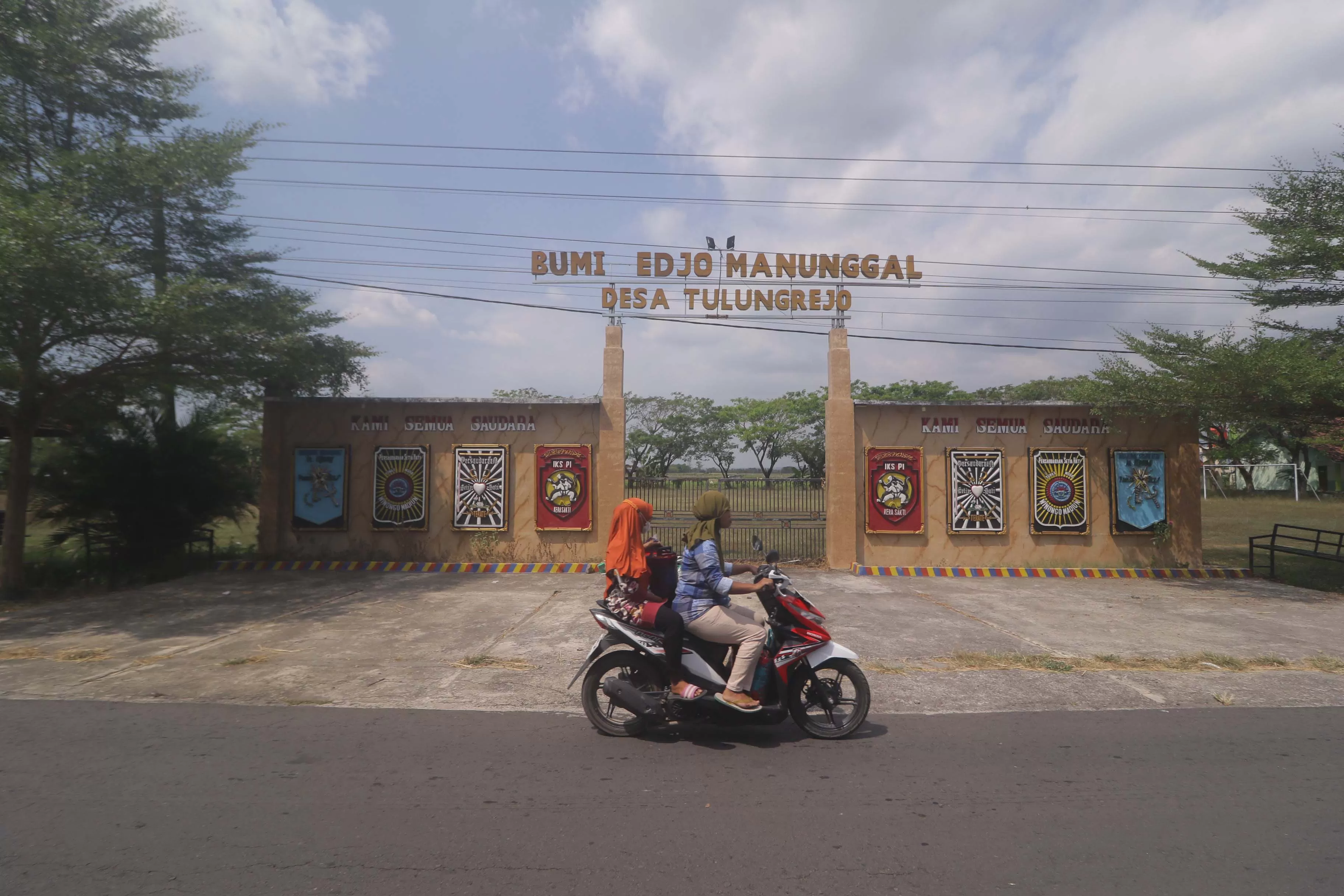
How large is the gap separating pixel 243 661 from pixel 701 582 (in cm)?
509

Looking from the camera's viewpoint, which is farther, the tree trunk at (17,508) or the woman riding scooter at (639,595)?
the tree trunk at (17,508)

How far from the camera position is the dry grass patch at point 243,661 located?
739 cm

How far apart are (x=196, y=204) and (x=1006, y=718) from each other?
12703 mm

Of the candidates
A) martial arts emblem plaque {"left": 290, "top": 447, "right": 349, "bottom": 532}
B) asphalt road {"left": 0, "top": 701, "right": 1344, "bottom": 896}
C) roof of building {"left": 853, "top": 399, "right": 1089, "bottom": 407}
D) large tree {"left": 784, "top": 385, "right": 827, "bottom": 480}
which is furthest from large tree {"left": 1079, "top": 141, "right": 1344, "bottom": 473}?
large tree {"left": 784, "top": 385, "right": 827, "bottom": 480}

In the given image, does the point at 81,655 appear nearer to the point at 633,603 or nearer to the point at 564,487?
the point at 633,603

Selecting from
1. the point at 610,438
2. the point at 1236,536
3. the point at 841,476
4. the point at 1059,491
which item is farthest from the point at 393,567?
the point at 1236,536

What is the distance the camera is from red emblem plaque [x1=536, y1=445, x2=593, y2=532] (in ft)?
47.1

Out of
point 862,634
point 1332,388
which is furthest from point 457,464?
point 1332,388

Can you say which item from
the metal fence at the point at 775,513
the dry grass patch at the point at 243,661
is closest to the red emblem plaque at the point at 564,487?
the metal fence at the point at 775,513

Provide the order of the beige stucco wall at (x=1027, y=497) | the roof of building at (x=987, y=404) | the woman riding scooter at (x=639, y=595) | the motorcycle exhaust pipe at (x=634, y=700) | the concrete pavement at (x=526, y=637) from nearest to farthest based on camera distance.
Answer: the motorcycle exhaust pipe at (x=634, y=700)
the woman riding scooter at (x=639, y=595)
the concrete pavement at (x=526, y=637)
the roof of building at (x=987, y=404)
the beige stucco wall at (x=1027, y=497)

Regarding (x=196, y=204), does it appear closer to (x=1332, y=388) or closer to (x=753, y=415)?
(x=1332, y=388)

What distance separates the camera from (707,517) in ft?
17.7

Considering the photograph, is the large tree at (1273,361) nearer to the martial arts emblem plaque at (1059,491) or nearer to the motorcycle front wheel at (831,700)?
the martial arts emblem plaque at (1059,491)

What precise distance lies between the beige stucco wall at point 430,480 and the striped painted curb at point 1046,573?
5480 millimetres
